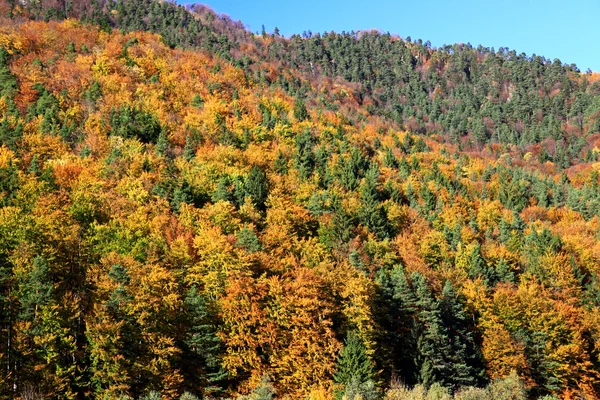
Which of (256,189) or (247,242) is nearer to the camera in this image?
(247,242)

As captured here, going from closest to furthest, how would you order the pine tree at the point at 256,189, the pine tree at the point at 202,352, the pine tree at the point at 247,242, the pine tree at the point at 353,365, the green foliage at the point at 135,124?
the pine tree at the point at 202,352 < the pine tree at the point at 353,365 < the pine tree at the point at 247,242 < the pine tree at the point at 256,189 < the green foliage at the point at 135,124

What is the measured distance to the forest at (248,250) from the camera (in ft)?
138

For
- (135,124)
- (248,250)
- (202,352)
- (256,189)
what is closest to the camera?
(202,352)

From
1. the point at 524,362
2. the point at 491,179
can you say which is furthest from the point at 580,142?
the point at 524,362

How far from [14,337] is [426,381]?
124 ft

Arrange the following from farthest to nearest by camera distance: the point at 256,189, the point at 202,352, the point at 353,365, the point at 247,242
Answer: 1. the point at 256,189
2. the point at 247,242
3. the point at 202,352
4. the point at 353,365

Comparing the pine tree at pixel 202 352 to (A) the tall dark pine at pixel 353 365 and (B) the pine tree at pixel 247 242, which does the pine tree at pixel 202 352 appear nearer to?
(A) the tall dark pine at pixel 353 365

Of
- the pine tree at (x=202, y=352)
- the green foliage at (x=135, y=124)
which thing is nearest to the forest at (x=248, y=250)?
the pine tree at (x=202, y=352)

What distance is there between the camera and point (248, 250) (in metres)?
58.6

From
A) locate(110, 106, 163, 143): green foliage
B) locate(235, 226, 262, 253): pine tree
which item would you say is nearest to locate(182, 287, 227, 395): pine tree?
locate(235, 226, 262, 253): pine tree

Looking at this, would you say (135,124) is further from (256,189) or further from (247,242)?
(247,242)

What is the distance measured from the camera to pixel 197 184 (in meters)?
78.6

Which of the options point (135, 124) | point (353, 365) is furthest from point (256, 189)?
point (353, 365)

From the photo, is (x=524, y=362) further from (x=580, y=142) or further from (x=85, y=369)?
(x=580, y=142)
